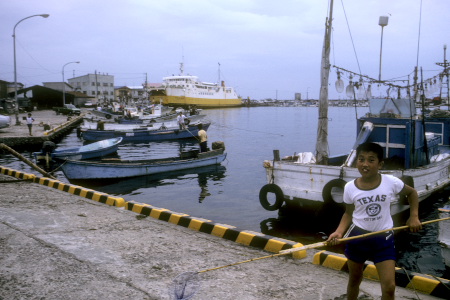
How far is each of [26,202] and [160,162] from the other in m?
8.69

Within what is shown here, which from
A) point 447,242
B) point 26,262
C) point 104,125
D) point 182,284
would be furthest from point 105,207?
point 104,125

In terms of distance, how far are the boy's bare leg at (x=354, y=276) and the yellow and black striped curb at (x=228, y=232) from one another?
1966 millimetres

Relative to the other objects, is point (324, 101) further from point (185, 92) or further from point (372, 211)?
point (185, 92)

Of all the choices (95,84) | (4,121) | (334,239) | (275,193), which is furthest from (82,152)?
(95,84)

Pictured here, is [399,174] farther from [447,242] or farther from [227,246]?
[227,246]

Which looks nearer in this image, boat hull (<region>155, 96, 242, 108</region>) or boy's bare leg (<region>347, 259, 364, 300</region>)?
boy's bare leg (<region>347, 259, 364, 300</region>)

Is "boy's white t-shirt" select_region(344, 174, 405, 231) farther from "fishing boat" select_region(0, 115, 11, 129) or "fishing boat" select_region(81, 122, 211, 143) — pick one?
"fishing boat" select_region(0, 115, 11, 129)

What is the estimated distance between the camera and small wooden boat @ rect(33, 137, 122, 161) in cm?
1806

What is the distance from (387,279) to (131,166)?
14462mm

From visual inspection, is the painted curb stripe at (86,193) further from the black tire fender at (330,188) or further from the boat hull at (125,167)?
the black tire fender at (330,188)

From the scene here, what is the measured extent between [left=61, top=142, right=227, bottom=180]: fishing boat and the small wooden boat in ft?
5.01

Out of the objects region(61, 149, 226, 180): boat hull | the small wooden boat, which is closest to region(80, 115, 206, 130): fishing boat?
the small wooden boat

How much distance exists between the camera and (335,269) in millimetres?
5305

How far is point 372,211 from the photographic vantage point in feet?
11.6
